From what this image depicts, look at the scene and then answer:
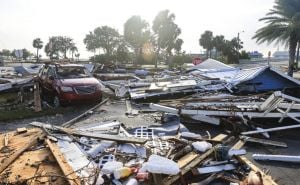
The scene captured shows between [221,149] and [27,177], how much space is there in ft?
12.9

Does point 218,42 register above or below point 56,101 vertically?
above

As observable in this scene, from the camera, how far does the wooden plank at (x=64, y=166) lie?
209 inches

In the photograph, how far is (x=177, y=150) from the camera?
7043 millimetres

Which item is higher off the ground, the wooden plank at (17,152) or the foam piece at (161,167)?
the foam piece at (161,167)

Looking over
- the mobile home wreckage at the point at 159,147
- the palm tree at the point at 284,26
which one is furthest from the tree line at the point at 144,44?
the mobile home wreckage at the point at 159,147

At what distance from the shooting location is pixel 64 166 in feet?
18.9

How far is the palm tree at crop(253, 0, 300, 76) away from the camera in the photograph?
78.2 ft

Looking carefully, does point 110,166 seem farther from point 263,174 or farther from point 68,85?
point 68,85

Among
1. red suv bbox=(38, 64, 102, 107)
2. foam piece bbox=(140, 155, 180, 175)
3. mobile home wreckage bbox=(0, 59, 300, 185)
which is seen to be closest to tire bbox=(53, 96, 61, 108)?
red suv bbox=(38, 64, 102, 107)

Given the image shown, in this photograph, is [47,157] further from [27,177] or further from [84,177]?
[84,177]

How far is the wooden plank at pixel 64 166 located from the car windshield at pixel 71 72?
8.48 metres

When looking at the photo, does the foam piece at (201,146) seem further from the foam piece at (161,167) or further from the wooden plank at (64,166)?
the wooden plank at (64,166)

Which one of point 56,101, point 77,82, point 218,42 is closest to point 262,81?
Answer: point 77,82

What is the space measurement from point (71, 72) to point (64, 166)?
403 inches
